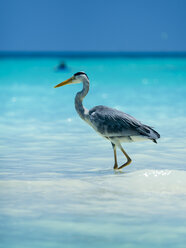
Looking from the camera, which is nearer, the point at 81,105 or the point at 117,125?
the point at 117,125

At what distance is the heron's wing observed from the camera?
21.2 ft

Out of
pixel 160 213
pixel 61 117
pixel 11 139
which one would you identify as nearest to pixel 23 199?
pixel 160 213

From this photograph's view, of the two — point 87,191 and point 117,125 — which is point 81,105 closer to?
point 117,125

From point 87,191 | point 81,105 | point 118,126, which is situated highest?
point 81,105

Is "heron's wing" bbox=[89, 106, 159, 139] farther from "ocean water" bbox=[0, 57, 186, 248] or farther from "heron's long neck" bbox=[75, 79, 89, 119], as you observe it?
"ocean water" bbox=[0, 57, 186, 248]

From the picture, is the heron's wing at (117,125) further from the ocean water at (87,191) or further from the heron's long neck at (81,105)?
the ocean water at (87,191)

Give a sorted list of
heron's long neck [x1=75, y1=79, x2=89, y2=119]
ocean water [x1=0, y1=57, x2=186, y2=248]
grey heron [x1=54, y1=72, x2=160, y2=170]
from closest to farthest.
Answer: ocean water [x1=0, y1=57, x2=186, y2=248] → grey heron [x1=54, y1=72, x2=160, y2=170] → heron's long neck [x1=75, y1=79, x2=89, y2=119]

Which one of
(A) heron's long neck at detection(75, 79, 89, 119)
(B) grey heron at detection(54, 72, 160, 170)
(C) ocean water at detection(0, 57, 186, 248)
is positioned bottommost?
(C) ocean water at detection(0, 57, 186, 248)

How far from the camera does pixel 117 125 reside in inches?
256

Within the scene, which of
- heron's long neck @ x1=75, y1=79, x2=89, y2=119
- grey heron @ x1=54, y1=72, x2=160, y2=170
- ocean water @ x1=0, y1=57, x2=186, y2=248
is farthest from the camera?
heron's long neck @ x1=75, y1=79, x2=89, y2=119

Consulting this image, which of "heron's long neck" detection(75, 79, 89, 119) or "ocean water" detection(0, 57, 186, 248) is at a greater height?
"heron's long neck" detection(75, 79, 89, 119)

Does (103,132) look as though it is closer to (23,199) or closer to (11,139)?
(23,199)

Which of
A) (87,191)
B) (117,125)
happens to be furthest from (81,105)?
(87,191)

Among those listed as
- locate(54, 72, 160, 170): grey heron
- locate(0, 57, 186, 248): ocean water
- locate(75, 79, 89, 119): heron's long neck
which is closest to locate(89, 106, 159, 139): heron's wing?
locate(54, 72, 160, 170): grey heron
